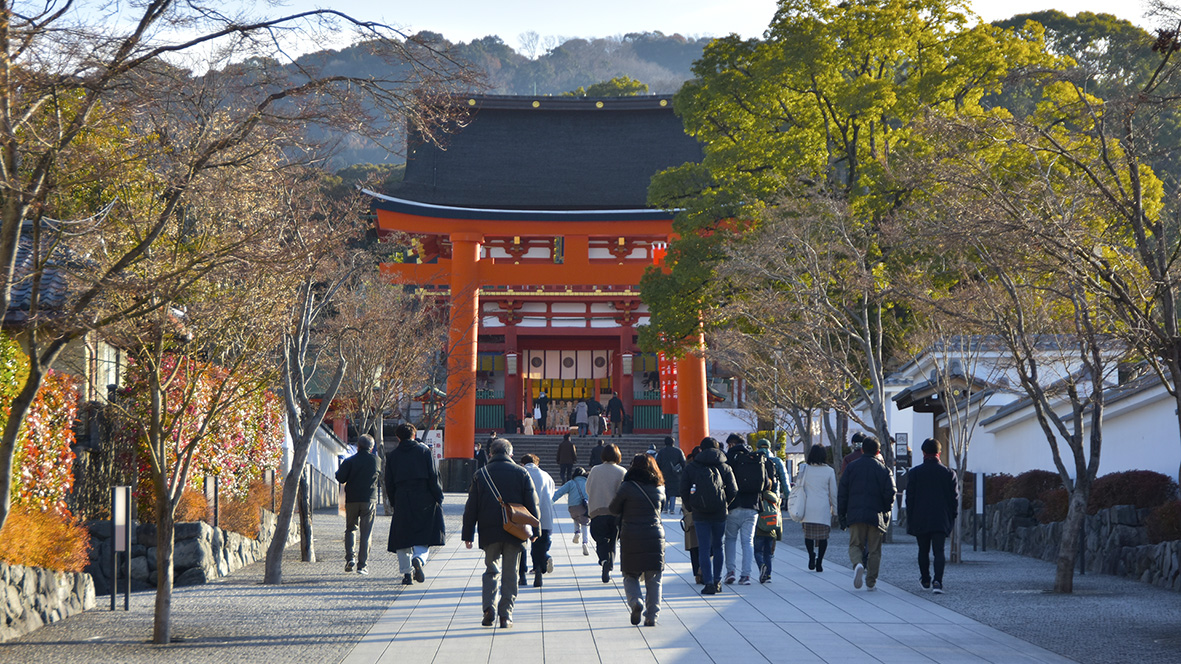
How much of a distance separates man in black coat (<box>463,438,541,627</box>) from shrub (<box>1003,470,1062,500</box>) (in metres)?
10.3

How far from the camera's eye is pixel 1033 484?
17141 millimetres

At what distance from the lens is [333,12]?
655 centimetres

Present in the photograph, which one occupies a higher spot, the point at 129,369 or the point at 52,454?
the point at 129,369

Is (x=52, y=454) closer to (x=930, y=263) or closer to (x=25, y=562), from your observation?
(x=25, y=562)

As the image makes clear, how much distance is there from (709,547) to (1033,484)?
321 inches

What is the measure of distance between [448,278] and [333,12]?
25.8 meters

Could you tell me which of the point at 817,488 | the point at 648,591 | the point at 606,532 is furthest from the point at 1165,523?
the point at 648,591

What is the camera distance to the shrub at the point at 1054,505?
15.4 meters

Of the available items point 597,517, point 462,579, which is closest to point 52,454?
point 462,579

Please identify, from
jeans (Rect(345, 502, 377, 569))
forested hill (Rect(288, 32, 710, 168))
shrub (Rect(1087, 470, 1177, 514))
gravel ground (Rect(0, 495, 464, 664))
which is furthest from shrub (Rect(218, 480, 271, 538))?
forested hill (Rect(288, 32, 710, 168))

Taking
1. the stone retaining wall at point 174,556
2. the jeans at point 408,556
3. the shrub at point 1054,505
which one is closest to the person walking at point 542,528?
the jeans at point 408,556

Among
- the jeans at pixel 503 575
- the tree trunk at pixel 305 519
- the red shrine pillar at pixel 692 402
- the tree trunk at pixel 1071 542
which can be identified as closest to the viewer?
the jeans at pixel 503 575

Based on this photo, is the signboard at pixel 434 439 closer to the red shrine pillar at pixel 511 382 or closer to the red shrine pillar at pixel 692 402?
→ the red shrine pillar at pixel 692 402

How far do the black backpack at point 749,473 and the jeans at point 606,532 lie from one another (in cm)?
152
